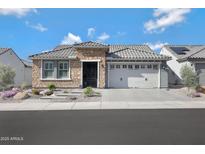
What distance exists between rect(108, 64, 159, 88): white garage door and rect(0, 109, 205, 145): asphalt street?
12105 mm

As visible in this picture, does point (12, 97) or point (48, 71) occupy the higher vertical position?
point (48, 71)

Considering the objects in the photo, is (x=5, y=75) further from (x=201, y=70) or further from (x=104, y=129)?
(x=201, y=70)

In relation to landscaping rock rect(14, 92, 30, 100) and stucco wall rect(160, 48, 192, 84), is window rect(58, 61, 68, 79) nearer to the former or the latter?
landscaping rock rect(14, 92, 30, 100)

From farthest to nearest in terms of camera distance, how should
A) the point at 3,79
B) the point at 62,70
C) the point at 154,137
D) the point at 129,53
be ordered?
1. the point at 129,53
2. the point at 62,70
3. the point at 3,79
4. the point at 154,137

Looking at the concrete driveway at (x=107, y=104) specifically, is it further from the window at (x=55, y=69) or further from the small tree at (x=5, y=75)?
the window at (x=55, y=69)

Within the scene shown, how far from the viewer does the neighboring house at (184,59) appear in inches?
883

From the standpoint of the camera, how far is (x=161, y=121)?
884 cm

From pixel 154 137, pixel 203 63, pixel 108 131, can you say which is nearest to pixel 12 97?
pixel 108 131

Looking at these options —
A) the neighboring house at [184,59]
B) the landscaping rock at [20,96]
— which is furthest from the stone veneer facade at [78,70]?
the neighboring house at [184,59]

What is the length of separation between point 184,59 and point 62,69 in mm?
12239

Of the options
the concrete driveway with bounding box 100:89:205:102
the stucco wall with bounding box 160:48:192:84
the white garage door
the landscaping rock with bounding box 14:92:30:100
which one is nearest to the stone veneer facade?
the white garage door
